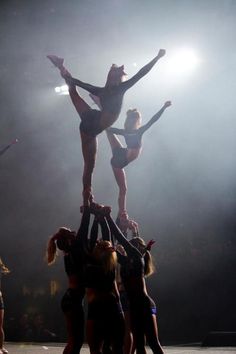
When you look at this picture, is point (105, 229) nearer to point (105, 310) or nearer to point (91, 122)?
point (105, 310)

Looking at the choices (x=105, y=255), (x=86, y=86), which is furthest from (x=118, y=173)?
(x=105, y=255)

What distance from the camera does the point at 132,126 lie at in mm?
6027

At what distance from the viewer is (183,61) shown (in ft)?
46.2

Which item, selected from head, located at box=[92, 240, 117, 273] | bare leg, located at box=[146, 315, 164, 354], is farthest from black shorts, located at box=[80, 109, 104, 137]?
bare leg, located at box=[146, 315, 164, 354]

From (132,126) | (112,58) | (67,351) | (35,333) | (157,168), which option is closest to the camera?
(67,351)

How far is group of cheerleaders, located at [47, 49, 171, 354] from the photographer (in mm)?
4605

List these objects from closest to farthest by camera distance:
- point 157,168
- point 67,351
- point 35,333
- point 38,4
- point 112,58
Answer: point 67,351 → point 38,4 → point 112,58 → point 35,333 → point 157,168

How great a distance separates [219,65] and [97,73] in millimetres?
3394

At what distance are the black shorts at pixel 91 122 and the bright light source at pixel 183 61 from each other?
29.2 ft

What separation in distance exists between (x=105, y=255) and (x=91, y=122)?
1.39 meters

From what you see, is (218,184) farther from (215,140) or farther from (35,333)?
(35,333)

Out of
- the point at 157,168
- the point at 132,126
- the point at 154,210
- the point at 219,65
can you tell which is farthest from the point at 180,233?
the point at 132,126

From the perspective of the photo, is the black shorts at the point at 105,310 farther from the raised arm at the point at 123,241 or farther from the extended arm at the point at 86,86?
the extended arm at the point at 86,86

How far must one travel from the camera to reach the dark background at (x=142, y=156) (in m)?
13.1
